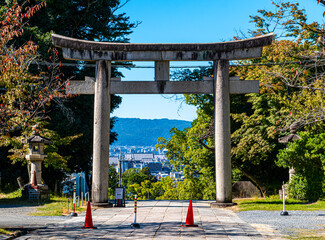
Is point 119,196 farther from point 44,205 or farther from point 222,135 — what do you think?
point 222,135

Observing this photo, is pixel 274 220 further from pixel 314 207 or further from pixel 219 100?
pixel 219 100

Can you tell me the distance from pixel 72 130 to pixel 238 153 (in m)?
10.0

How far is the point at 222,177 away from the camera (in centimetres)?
1555

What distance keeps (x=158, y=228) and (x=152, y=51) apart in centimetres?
771

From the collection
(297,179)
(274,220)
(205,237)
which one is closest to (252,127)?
(297,179)

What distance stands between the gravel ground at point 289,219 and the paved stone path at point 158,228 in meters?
0.38

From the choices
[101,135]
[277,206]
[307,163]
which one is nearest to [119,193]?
[101,135]

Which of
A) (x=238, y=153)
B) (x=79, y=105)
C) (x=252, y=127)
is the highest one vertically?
(x=79, y=105)

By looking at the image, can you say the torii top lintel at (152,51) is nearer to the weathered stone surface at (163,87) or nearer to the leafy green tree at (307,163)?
the weathered stone surface at (163,87)

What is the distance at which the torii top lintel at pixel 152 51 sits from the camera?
15867 millimetres

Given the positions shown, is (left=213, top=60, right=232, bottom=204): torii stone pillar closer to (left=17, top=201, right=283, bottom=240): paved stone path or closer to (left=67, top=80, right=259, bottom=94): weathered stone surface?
(left=67, top=80, right=259, bottom=94): weathered stone surface

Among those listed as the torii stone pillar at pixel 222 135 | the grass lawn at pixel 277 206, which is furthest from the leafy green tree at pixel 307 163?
the torii stone pillar at pixel 222 135

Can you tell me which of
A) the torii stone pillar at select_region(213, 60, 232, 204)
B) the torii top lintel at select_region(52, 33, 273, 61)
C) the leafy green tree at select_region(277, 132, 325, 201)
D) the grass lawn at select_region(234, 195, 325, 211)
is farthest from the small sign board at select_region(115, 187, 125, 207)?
the leafy green tree at select_region(277, 132, 325, 201)

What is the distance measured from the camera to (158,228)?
1062 cm
